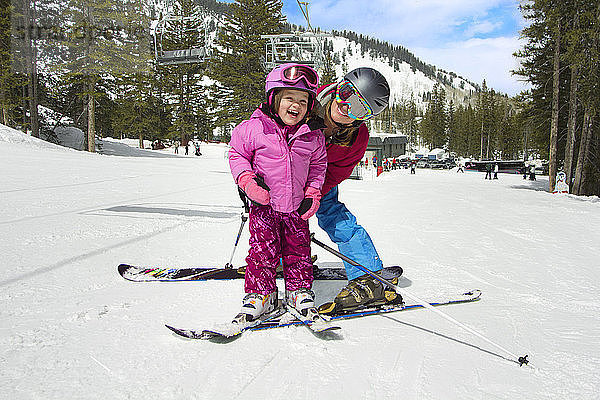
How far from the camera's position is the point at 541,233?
581 cm

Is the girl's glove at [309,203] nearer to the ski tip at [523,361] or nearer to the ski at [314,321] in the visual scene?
the ski at [314,321]

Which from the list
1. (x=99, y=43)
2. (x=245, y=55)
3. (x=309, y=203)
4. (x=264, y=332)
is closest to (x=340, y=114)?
(x=309, y=203)

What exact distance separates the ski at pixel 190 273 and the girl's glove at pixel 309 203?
1.09 metres

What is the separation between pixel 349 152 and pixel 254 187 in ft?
3.09

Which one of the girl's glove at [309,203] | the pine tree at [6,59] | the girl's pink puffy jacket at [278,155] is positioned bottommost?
the girl's glove at [309,203]

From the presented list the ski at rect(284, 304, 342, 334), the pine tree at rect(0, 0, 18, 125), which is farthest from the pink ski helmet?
the pine tree at rect(0, 0, 18, 125)

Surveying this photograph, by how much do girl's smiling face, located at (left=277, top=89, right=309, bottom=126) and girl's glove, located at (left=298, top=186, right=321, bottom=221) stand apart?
1.69ft

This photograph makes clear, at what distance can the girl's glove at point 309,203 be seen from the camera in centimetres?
248

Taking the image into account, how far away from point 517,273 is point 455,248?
1063mm

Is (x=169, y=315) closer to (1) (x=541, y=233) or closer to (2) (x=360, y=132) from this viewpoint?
(2) (x=360, y=132)

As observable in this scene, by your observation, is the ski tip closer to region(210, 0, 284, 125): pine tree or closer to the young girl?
the young girl

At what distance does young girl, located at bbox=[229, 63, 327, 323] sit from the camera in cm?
245

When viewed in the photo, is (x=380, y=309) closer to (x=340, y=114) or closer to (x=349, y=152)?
(x=349, y=152)


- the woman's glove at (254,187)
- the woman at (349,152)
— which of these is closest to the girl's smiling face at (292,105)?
the woman at (349,152)
